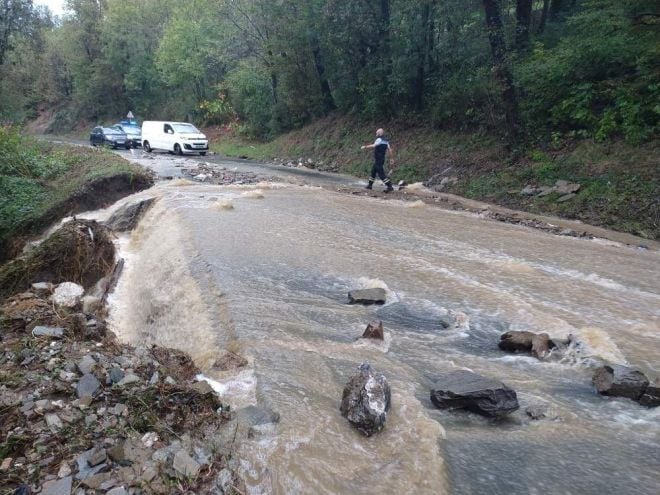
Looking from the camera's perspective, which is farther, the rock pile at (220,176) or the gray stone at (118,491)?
the rock pile at (220,176)

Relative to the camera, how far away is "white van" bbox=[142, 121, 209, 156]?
26750 millimetres

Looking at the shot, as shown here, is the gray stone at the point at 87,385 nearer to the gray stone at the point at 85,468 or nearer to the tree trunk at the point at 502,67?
the gray stone at the point at 85,468

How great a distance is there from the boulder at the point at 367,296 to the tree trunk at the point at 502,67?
465 inches

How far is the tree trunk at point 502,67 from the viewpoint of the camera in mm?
16094

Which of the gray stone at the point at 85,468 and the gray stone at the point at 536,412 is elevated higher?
the gray stone at the point at 85,468

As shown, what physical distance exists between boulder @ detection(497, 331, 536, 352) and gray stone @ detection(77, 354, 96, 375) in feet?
13.6

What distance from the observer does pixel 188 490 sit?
328cm

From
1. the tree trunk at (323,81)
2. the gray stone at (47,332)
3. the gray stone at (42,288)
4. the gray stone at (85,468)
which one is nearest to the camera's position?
the gray stone at (85,468)

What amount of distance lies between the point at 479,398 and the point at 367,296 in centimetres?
266

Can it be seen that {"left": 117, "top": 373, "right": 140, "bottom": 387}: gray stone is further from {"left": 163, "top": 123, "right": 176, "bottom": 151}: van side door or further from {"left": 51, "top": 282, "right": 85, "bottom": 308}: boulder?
{"left": 163, "top": 123, "right": 176, "bottom": 151}: van side door

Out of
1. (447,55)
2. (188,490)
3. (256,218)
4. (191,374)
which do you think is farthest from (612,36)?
(188,490)

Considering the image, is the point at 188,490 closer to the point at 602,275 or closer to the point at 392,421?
the point at 392,421

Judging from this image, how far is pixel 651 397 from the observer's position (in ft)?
15.0

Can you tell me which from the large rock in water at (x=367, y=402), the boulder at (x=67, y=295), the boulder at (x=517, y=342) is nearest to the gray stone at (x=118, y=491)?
the large rock in water at (x=367, y=402)
